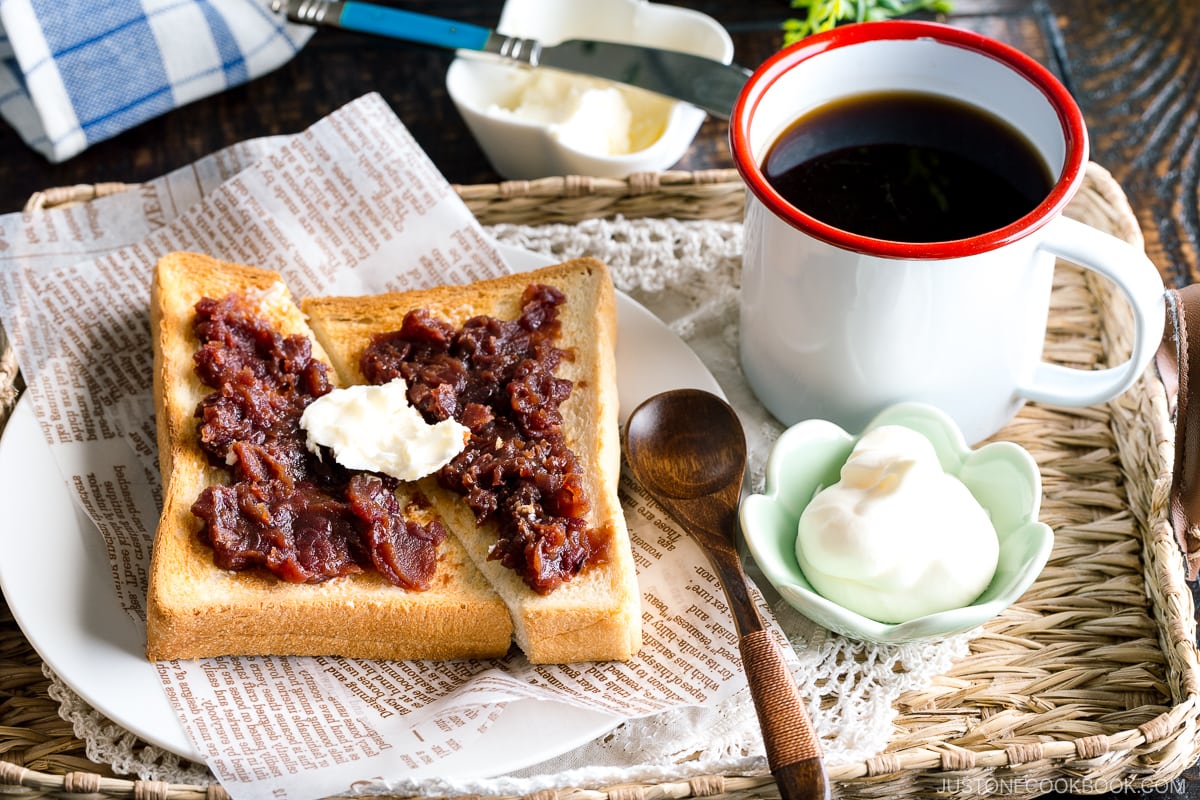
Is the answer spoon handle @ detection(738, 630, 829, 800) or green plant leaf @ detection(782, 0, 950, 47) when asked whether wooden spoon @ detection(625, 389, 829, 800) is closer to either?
spoon handle @ detection(738, 630, 829, 800)

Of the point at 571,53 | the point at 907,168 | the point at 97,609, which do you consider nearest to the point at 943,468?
the point at 907,168

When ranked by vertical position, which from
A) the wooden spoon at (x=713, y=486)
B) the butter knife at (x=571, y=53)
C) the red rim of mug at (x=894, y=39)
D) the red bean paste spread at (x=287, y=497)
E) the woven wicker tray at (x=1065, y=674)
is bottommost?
the woven wicker tray at (x=1065, y=674)

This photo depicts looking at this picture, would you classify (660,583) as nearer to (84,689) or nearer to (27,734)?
(84,689)

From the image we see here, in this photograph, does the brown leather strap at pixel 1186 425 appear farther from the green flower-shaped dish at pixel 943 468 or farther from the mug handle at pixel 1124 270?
the green flower-shaped dish at pixel 943 468

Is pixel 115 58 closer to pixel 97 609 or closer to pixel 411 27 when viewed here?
pixel 411 27

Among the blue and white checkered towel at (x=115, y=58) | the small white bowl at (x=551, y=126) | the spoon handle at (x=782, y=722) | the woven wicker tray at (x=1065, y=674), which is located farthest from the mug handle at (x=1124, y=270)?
the blue and white checkered towel at (x=115, y=58)

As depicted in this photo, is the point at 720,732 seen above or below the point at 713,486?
below
